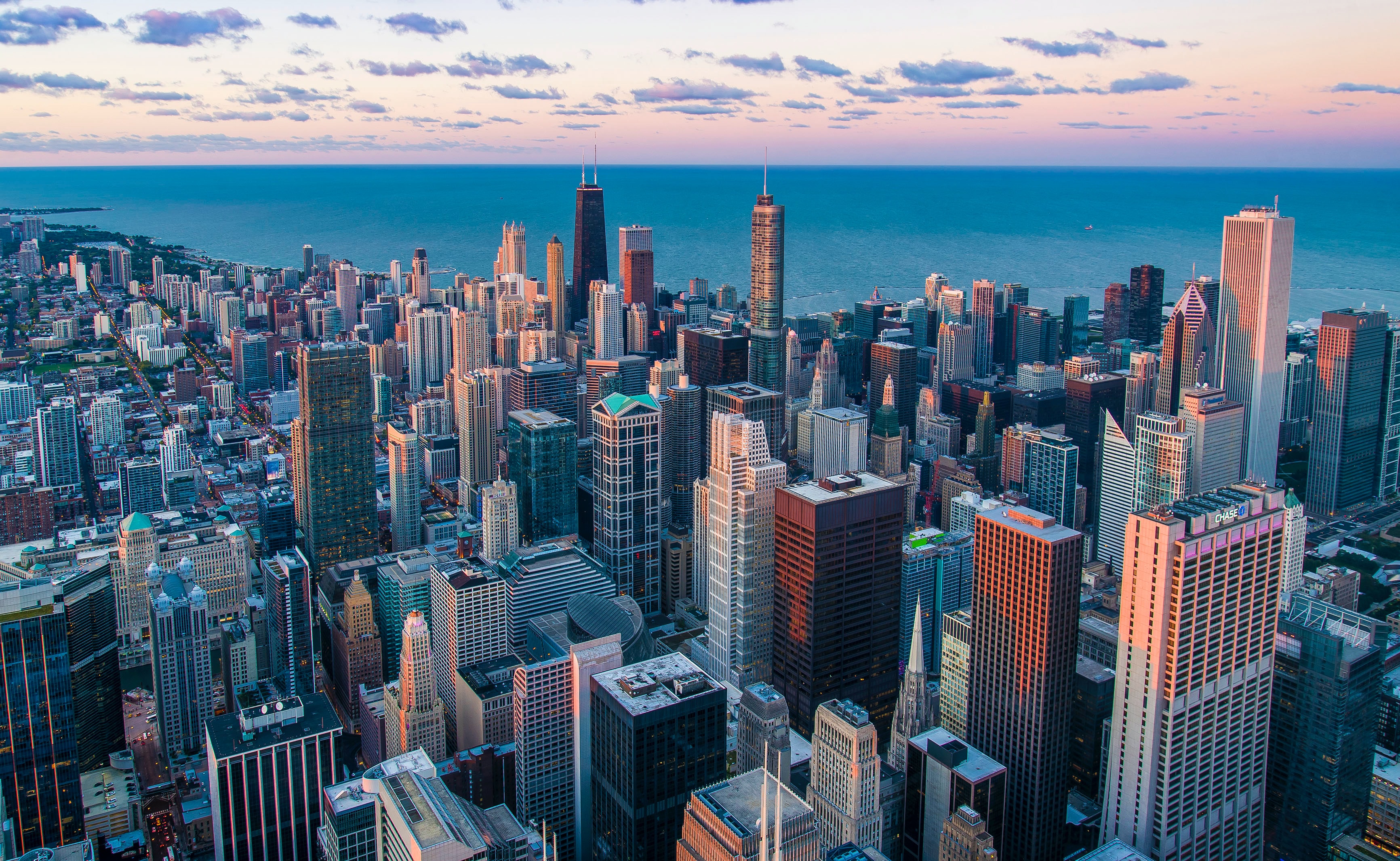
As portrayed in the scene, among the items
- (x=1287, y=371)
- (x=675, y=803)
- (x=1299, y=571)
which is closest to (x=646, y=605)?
(x=675, y=803)

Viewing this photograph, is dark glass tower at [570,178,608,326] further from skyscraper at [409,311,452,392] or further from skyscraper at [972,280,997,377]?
skyscraper at [972,280,997,377]

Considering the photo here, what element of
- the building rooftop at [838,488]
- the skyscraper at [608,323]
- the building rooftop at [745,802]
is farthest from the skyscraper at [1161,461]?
the skyscraper at [608,323]

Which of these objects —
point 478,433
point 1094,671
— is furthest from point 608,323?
point 1094,671

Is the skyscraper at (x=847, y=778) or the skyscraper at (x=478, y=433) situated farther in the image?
the skyscraper at (x=478, y=433)

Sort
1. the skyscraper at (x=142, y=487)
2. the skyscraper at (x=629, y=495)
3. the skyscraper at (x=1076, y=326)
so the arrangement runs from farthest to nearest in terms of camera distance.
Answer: the skyscraper at (x=1076, y=326) → the skyscraper at (x=142, y=487) → the skyscraper at (x=629, y=495)

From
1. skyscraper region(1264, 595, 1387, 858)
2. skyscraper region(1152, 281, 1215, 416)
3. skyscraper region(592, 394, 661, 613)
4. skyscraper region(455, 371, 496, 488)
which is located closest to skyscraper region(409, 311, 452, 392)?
skyscraper region(455, 371, 496, 488)

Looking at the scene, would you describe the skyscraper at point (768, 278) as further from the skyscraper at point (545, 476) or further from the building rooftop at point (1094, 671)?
the building rooftop at point (1094, 671)
